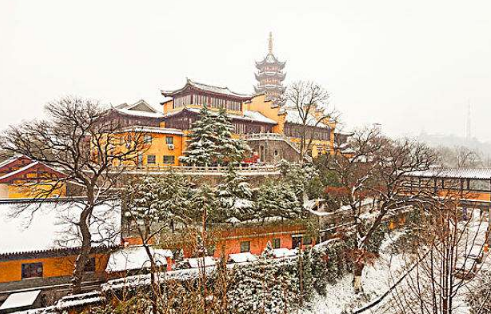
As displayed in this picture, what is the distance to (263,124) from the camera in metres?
28.7

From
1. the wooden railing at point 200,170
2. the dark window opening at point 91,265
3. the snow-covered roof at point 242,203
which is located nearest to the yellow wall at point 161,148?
the wooden railing at point 200,170

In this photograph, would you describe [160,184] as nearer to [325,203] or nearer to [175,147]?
[175,147]

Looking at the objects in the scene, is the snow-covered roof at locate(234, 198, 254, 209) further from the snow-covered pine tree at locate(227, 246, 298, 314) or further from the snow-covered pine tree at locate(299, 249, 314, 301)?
the snow-covered pine tree at locate(299, 249, 314, 301)

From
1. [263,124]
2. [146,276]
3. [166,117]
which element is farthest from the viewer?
[263,124]

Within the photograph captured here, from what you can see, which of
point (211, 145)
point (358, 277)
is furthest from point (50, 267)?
point (358, 277)

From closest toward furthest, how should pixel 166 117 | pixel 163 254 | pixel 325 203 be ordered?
pixel 163 254, pixel 325 203, pixel 166 117

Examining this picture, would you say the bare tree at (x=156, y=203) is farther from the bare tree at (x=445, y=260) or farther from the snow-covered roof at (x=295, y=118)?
the snow-covered roof at (x=295, y=118)

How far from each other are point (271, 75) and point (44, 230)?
42.6 meters

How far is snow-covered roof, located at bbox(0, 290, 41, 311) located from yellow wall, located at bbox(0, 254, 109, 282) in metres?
0.73

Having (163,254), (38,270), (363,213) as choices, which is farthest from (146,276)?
(363,213)

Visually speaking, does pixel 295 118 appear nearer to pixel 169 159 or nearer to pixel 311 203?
pixel 311 203

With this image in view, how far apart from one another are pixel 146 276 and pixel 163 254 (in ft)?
5.31

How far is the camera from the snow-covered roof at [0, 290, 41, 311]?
30.1 feet

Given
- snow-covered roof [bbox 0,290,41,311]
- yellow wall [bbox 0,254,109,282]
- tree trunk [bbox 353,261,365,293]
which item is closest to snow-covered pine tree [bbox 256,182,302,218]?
tree trunk [bbox 353,261,365,293]
